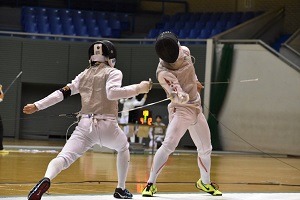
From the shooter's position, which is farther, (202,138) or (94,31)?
(94,31)

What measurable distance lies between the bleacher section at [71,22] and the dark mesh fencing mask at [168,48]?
524 inches

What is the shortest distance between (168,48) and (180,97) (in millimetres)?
571

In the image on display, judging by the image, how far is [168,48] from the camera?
6.66 m

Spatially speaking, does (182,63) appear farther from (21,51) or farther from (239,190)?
(21,51)

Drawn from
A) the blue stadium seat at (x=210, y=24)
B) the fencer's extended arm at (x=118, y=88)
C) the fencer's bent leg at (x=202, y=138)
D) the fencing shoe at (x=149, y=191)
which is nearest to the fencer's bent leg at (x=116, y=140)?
the fencer's extended arm at (x=118, y=88)

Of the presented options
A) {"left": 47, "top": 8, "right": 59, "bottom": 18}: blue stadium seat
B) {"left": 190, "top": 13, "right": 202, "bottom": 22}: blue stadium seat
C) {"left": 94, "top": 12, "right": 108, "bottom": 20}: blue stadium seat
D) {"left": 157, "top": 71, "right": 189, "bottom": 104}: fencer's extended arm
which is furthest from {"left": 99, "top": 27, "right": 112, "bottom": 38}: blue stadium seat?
{"left": 157, "top": 71, "right": 189, "bottom": 104}: fencer's extended arm

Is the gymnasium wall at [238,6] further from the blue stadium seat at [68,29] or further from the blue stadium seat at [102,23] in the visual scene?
the blue stadium seat at [68,29]

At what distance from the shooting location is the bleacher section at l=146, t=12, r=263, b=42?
1938 centimetres

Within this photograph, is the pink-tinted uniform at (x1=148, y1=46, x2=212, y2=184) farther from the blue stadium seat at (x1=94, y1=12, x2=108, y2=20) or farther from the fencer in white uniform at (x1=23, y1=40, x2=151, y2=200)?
the blue stadium seat at (x1=94, y1=12, x2=108, y2=20)

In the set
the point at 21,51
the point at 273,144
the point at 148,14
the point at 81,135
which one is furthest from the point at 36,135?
the point at 81,135

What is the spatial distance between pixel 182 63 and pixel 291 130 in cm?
1107

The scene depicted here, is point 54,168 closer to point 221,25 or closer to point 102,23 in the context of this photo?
point 221,25

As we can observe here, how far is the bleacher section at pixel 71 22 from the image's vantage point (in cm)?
1973

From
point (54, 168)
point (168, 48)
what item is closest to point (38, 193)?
point (54, 168)
